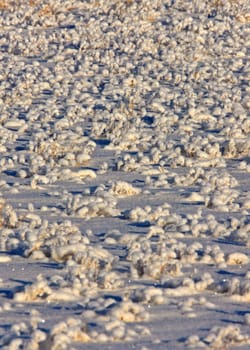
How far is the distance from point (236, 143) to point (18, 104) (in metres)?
3.33

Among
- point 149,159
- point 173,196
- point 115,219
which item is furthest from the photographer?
point 149,159

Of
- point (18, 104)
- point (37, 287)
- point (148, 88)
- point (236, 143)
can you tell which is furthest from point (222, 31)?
point (37, 287)

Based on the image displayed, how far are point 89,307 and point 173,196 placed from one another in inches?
115

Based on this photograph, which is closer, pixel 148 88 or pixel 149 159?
pixel 149 159

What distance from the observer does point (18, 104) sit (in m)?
12.3

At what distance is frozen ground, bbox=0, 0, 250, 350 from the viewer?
17.8ft

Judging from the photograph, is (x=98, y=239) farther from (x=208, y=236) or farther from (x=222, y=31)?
(x=222, y=31)

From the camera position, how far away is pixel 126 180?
351 inches

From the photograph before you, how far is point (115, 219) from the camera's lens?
25.0 feet

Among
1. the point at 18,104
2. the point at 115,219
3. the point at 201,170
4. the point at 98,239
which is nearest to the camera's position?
the point at 98,239

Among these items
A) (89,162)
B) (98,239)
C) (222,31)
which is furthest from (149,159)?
(222,31)

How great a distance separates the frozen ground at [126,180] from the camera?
17.8ft

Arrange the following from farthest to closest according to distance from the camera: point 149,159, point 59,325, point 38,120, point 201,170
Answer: point 38,120 → point 149,159 → point 201,170 → point 59,325

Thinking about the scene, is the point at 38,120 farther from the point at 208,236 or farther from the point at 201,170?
the point at 208,236
